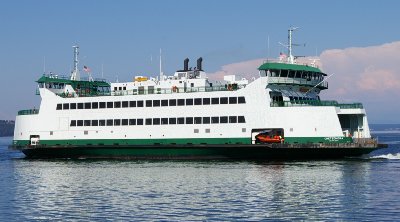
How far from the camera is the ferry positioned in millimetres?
48875

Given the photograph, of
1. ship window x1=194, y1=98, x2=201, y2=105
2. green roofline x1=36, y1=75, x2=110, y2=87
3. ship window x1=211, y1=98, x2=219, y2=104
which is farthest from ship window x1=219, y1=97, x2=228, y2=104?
green roofline x1=36, y1=75, x2=110, y2=87

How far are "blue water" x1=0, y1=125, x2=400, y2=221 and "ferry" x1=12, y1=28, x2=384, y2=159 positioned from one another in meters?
1.95

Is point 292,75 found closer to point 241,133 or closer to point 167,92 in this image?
point 241,133

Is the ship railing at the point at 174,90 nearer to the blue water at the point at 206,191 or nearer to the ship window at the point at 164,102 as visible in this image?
the ship window at the point at 164,102

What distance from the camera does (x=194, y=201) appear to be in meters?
29.6

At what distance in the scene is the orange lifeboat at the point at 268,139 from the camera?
162 ft

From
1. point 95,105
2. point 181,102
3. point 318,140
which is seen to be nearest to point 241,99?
point 181,102

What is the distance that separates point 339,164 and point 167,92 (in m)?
16.8

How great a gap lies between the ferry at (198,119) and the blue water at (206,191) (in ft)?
6.39

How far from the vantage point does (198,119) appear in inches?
2068

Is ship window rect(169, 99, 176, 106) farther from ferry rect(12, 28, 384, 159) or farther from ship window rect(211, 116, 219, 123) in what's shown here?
ship window rect(211, 116, 219, 123)

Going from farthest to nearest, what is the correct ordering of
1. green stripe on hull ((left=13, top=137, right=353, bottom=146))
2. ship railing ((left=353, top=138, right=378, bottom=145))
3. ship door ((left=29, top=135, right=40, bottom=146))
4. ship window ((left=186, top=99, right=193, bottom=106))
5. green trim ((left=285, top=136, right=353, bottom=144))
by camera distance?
ship door ((left=29, top=135, right=40, bottom=146)) < ship window ((left=186, top=99, right=193, bottom=106)) < green stripe on hull ((left=13, top=137, right=353, bottom=146)) < ship railing ((left=353, top=138, right=378, bottom=145)) < green trim ((left=285, top=136, right=353, bottom=144))


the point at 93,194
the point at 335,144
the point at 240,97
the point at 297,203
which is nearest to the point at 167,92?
the point at 240,97

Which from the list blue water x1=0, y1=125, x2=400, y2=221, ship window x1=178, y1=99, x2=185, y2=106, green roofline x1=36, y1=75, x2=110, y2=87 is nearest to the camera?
blue water x1=0, y1=125, x2=400, y2=221
